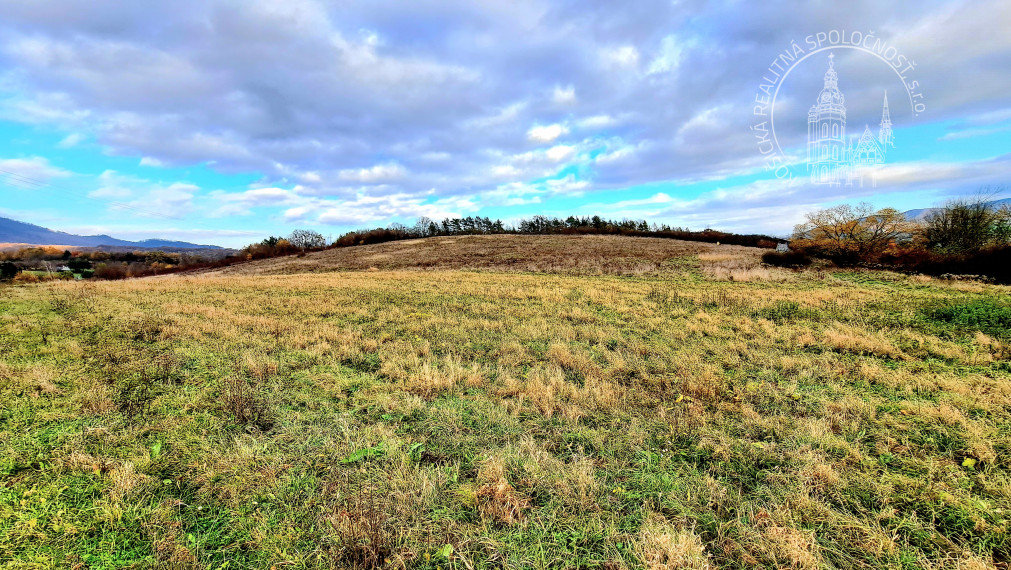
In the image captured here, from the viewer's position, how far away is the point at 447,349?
8.09 m

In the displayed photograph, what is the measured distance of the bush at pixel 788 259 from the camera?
24969mm

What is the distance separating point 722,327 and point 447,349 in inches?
292

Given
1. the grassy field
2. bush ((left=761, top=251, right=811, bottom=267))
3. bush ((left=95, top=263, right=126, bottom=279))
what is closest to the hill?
bush ((left=761, top=251, right=811, bottom=267))

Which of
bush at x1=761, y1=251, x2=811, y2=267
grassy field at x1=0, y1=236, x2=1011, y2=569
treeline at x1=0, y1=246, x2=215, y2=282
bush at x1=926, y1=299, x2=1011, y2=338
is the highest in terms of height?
treeline at x1=0, y1=246, x2=215, y2=282

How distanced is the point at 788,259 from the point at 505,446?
29.9m

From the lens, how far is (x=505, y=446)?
13.7 feet

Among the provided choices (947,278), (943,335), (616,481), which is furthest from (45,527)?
(947,278)

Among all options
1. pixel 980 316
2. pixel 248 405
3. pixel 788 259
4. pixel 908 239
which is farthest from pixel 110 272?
pixel 908 239

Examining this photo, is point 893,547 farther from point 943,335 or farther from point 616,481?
point 943,335

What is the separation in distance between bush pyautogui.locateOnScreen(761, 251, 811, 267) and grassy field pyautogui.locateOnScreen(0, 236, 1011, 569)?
59.5 feet

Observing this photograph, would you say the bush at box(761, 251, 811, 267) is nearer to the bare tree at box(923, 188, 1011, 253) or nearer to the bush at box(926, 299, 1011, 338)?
the bare tree at box(923, 188, 1011, 253)

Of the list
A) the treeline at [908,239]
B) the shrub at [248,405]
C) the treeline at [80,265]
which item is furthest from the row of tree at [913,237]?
the treeline at [80,265]

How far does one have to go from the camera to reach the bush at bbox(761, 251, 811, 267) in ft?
81.9

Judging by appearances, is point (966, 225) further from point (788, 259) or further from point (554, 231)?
point (554, 231)
